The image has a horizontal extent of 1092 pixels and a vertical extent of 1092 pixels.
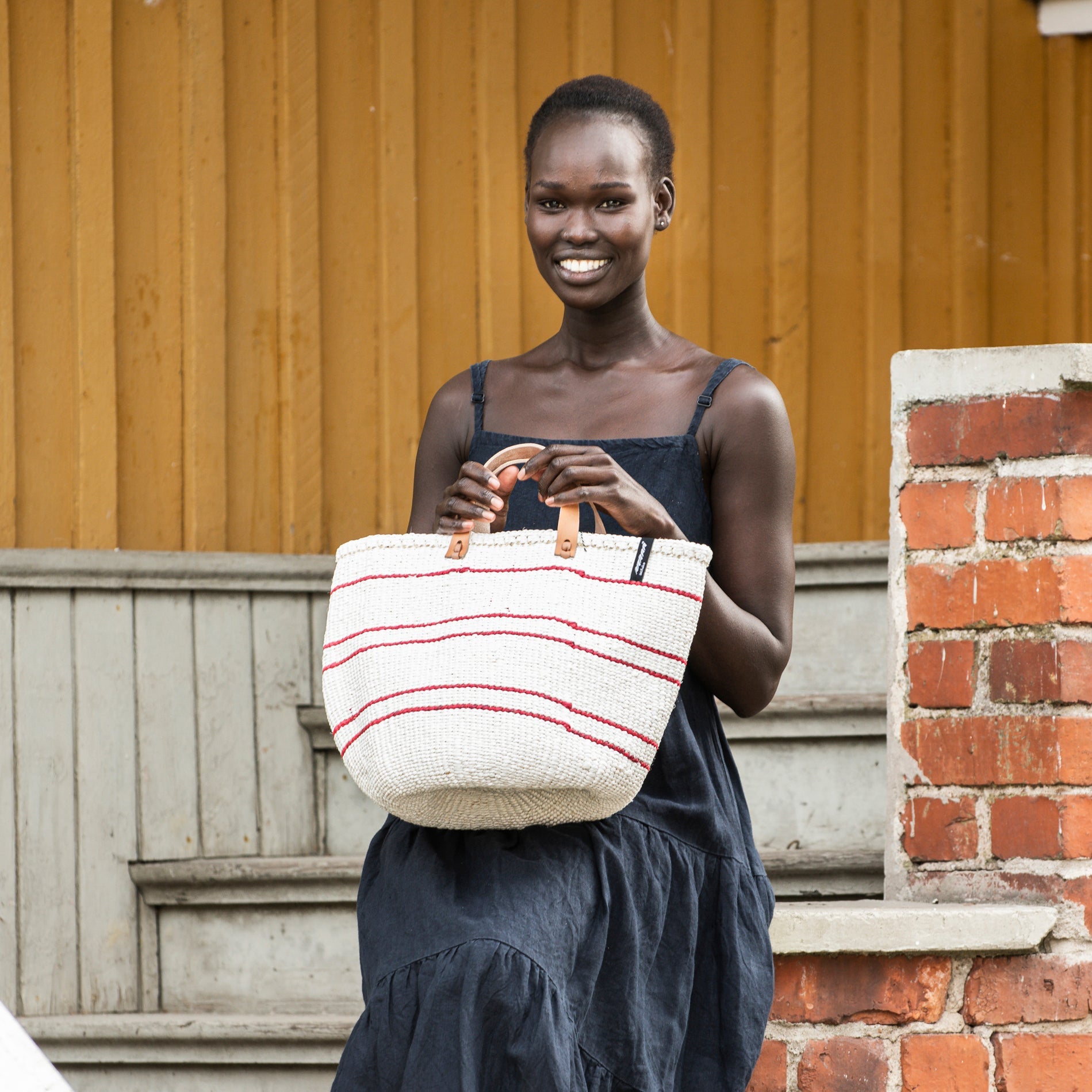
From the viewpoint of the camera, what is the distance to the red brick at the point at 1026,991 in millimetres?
1886

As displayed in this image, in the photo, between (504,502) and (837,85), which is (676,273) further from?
(504,502)

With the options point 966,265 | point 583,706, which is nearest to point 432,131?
point 966,265

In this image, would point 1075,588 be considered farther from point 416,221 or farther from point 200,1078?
point 416,221

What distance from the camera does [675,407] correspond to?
1.65m

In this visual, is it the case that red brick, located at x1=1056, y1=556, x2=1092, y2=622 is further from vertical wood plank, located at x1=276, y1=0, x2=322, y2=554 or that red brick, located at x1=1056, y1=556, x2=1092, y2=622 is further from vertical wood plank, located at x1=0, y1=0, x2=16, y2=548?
vertical wood plank, located at x1=0, y1=0, x2=16, y2=548

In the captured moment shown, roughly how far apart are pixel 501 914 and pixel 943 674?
0.90 metres

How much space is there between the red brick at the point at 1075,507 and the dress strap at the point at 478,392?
811 mm

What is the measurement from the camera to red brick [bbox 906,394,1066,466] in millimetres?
1940

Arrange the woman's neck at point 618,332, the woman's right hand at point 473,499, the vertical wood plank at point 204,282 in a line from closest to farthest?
the woman's right hand at point 473,499 < the woman's neck at point 618,332 < the vertical wood plank at point 204,282

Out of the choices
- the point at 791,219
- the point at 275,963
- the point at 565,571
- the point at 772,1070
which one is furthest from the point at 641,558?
the point at 791,219

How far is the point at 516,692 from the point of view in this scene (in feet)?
4.24

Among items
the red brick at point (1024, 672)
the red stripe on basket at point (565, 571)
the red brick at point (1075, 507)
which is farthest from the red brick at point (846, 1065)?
the red stripe on basket at point (565, 571)

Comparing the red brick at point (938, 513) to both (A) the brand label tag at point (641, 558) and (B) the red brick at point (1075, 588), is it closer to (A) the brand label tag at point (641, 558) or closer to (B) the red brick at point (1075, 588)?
(B) the red brick at point (1075, 588)

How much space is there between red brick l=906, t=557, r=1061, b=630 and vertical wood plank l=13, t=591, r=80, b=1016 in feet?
5.50
